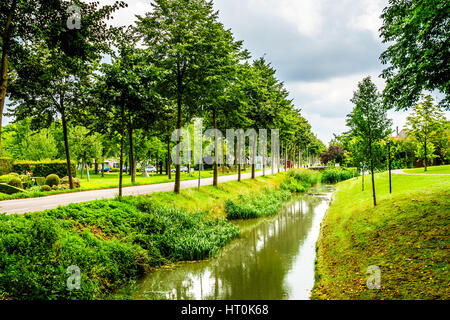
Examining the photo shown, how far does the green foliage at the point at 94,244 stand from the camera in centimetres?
658

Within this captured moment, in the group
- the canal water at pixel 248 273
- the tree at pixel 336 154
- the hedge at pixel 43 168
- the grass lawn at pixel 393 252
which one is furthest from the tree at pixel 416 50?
the tree at pixel 336 154

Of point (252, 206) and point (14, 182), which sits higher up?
point (14, 182)

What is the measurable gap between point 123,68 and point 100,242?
7702mm

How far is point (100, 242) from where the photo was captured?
9.23 meters

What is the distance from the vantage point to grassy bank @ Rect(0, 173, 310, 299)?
6621 mm

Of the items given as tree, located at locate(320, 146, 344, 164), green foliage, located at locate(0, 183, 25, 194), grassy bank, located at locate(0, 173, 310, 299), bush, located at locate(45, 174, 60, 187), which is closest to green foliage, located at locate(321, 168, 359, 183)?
tree, located at locate(320, 146, 344, 164)

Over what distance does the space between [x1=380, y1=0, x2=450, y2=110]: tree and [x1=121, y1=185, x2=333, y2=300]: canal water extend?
8460mm

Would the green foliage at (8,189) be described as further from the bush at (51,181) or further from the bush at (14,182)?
the bush at (51,181)

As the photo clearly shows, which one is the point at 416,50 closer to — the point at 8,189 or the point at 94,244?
the point at 94,244

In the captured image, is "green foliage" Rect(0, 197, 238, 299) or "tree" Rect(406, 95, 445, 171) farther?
"tree" Rect(406, 95, 445, 171)

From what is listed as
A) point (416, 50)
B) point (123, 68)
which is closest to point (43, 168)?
point (123, 68)

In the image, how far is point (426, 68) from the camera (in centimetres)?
923

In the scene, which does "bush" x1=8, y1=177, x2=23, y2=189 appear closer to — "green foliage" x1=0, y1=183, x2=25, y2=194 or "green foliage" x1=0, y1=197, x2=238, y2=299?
"green foliage" x1=0, y1=183, x2=25, y2=194
